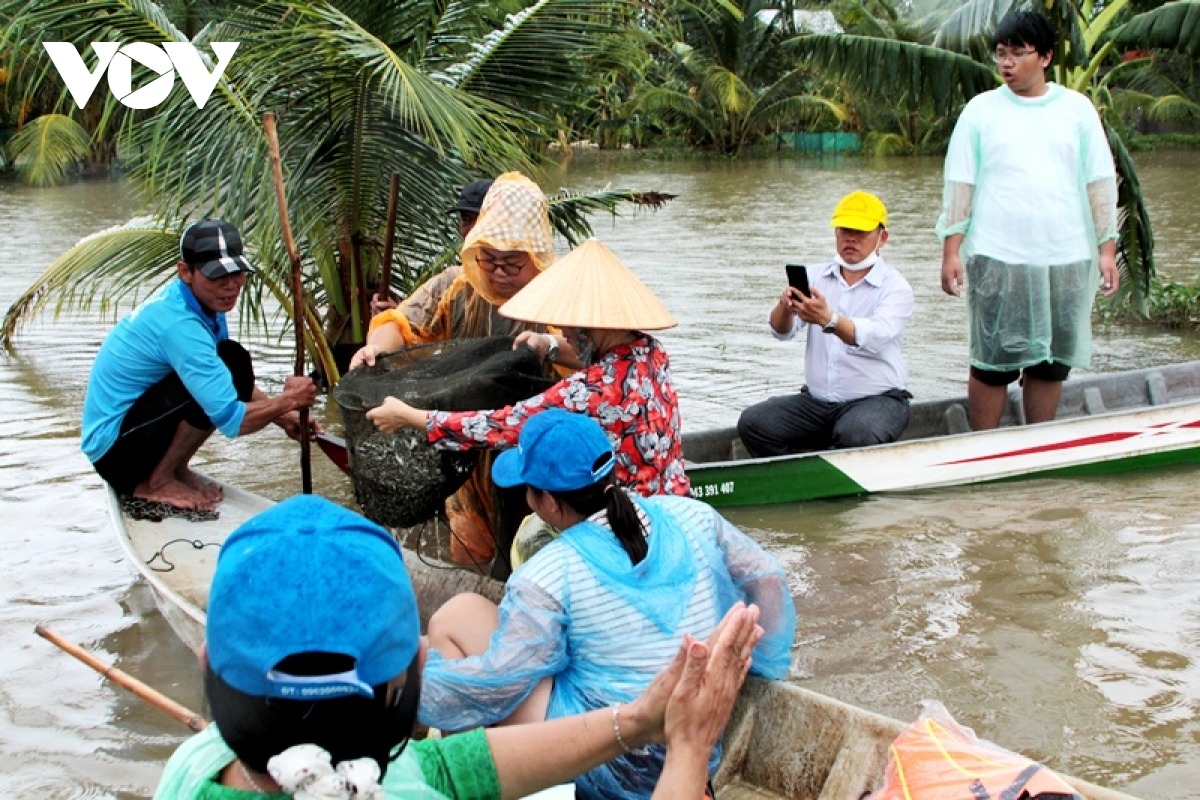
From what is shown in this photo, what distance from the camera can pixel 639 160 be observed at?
36.1 metres

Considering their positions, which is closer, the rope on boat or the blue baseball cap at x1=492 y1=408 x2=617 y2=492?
the blue baseball cap at x1=492 y1=408 x2=617 y2=492

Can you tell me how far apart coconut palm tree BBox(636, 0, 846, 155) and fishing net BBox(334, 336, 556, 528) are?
93.1ft

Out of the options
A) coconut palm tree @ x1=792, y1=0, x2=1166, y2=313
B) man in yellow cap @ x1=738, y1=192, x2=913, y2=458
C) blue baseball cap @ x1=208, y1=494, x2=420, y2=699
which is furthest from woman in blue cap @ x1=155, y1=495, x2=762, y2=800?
coconut palm tree @ x1=792, y1=0, x2=1166, y2=313

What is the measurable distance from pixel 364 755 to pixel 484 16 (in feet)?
24.8

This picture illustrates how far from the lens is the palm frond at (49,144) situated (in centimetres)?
2439

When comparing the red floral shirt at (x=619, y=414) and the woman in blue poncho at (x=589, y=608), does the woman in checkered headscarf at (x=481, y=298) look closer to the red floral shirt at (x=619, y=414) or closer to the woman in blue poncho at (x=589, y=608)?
the red floral shirt at (x=619, y=414)

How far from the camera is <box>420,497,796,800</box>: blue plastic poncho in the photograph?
119 inches

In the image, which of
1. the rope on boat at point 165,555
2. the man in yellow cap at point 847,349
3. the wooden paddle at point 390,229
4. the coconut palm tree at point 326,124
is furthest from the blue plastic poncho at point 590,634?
the coconut palm tree at point 326,124

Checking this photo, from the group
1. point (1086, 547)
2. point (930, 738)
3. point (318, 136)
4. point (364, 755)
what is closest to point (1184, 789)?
point (930, 738)

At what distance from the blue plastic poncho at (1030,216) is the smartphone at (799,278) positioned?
1.14 m

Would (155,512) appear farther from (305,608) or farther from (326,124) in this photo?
(305,608)

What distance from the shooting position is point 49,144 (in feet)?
80.0

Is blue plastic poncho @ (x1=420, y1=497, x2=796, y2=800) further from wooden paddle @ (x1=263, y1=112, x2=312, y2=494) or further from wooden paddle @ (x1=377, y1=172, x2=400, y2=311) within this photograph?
wooden paddle @ (x1=377, y1=172, x2=400, y2=311)

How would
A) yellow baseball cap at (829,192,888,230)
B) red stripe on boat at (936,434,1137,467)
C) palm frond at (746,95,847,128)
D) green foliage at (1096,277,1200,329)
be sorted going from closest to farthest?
yellow baseball cap at (829,192,888,230) → red stripe on boat at (936,434,1137,467) → green foliage at (1096,277,1200,329) → palm frond at (746,95,847,128)
